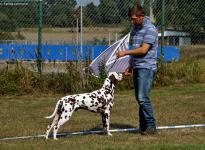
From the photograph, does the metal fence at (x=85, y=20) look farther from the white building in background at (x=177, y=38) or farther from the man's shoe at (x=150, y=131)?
the man's shoe at (x=150, y=131)

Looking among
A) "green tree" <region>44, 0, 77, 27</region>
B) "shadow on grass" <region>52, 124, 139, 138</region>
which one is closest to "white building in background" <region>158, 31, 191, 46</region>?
"green tree" <region>44, 0, 77, 27</region>

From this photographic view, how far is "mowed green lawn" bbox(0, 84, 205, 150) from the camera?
9.32m

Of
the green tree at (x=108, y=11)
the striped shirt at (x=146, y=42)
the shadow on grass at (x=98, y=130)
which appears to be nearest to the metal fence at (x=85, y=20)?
the green tree at (x=108, y=11)

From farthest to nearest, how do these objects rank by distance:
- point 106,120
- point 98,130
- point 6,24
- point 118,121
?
point 6,24, point 118,121, point 98,130, point 106,120

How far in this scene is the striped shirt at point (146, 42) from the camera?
396 inches

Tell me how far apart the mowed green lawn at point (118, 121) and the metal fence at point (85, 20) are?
7.98 feet

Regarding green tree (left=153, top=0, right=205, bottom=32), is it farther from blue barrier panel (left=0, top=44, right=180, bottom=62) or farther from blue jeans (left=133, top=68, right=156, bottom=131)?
blue jeans (left=133, top=68, right=156, bottom=131)

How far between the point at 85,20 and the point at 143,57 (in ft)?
29.0

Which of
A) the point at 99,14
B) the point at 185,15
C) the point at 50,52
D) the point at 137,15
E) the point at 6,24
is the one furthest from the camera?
the point at 185,15

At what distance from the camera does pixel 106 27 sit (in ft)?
62.4

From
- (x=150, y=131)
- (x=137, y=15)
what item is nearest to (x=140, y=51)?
(x=137, y=15)

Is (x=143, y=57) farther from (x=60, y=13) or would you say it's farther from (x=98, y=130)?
(x=60, y=13)

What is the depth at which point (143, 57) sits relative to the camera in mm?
10125

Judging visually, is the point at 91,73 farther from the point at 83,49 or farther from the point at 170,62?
the point at 170,62
